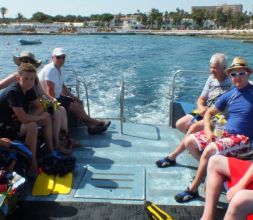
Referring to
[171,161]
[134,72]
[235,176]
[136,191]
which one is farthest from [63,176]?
[134,72]

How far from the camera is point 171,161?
4641mm

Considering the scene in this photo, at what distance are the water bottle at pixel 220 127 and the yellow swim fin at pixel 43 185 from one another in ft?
5.84

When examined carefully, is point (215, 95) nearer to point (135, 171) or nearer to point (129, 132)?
point (135, 171)

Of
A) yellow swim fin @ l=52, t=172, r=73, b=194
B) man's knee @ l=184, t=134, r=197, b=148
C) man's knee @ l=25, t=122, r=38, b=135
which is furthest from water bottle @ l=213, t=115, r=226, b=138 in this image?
man's knee @ l=25, t=122, r=38, b=135

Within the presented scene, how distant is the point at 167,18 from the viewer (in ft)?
448

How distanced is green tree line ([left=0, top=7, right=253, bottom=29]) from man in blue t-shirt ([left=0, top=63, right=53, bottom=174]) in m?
125

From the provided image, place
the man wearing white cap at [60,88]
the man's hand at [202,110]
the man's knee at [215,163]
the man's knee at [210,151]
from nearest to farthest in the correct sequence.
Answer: the man's knee at [215,163] < the man's knee at [210,151] < the man's hand at [202,110] < the man wearing white cap at [60,88]

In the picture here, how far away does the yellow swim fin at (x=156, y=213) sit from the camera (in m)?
3.29

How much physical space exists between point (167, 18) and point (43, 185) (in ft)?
452

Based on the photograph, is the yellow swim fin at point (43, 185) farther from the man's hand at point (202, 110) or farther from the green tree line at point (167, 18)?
the green tree line at point (167, 18)

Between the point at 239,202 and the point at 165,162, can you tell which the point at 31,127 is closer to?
the point at 165,162

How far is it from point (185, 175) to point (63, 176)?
139 centimetres

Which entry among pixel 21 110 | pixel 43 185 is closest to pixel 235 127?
pixel 43 185

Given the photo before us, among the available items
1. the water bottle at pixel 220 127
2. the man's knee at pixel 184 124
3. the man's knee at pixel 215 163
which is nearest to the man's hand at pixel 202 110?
the man's knee at pixel 184 124
